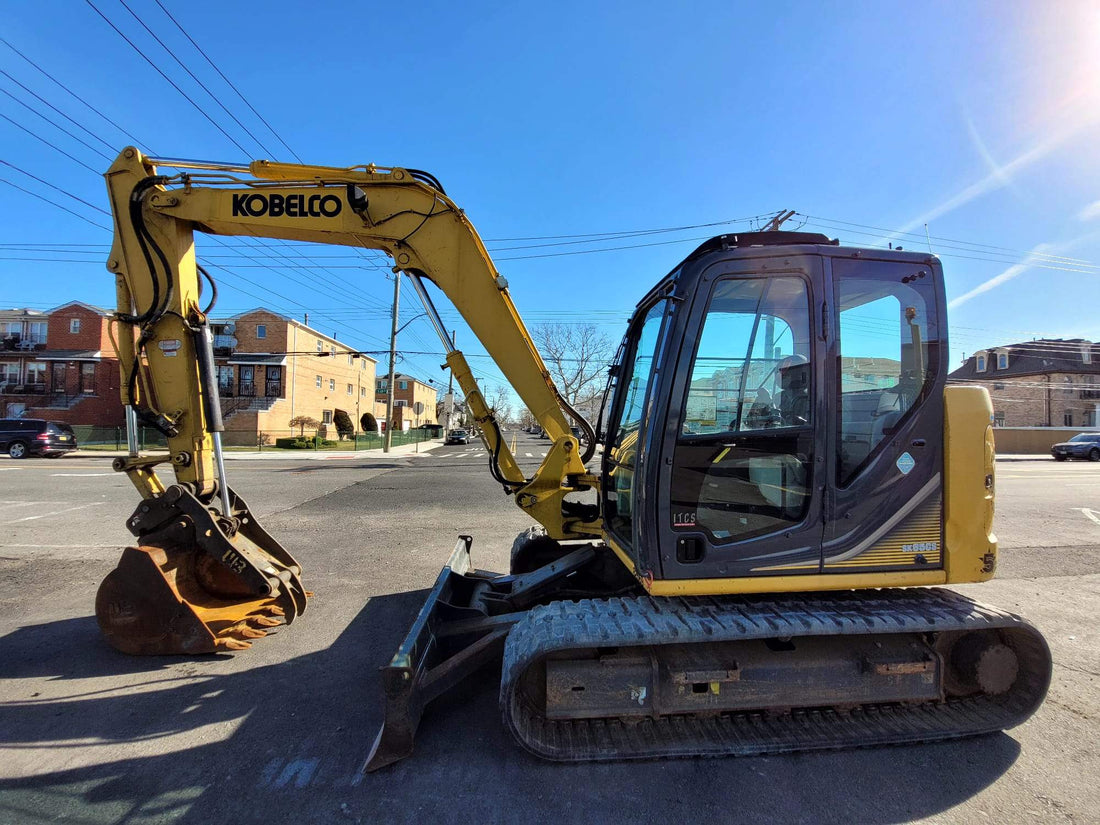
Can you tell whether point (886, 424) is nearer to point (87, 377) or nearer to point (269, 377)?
point (269, 377)

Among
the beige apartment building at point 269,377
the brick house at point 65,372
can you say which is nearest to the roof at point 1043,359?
the beige apartment building at point 269,377

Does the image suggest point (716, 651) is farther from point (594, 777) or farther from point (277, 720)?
point (277, 720)

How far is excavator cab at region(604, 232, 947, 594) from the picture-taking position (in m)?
2.86

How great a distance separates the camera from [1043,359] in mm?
47406

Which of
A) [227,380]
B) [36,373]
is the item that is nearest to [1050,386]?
[227,380]

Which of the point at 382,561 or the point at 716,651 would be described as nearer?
the point at 716,651

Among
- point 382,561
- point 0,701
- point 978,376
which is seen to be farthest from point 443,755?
point 978,376

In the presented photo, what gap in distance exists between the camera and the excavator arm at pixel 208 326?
3.89 meters

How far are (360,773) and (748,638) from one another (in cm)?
201

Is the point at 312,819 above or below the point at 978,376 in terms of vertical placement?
below

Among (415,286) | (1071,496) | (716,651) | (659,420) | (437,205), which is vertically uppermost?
(437,205)

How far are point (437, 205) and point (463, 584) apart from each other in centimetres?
303

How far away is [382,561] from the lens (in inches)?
261

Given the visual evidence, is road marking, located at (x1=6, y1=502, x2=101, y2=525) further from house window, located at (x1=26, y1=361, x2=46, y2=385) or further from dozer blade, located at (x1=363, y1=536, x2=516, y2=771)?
house window, located at (x1=26, y1=361, x2=46, y2=385)
